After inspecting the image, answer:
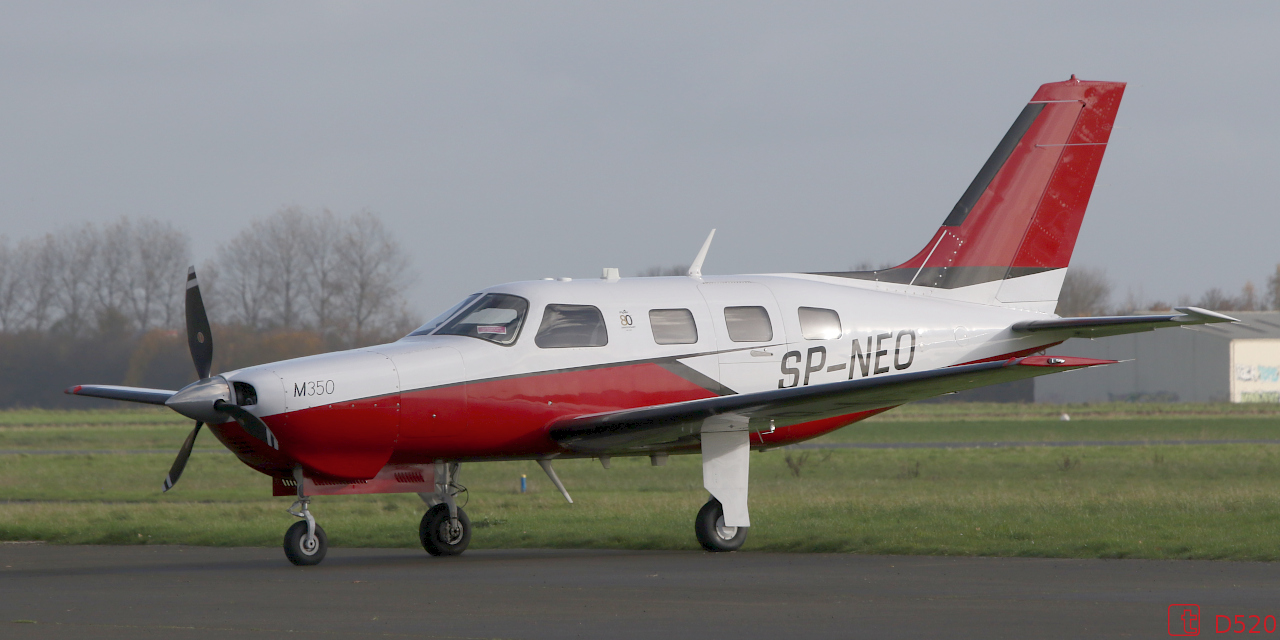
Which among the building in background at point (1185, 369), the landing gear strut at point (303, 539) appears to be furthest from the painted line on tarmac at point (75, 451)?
the building in background at point (1185, 369)

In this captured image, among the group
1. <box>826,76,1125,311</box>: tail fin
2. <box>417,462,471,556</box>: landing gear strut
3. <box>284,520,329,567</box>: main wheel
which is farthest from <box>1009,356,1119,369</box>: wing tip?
<box>284,520,329,567</box>: main wheel

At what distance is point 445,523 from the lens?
14.7 meters

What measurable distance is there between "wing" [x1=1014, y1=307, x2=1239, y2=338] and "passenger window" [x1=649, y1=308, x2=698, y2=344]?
4.51m

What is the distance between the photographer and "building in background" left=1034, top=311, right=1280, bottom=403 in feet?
249

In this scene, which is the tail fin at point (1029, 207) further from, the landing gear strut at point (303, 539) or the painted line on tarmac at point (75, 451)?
the painted line on tarmac at point (75, 451)

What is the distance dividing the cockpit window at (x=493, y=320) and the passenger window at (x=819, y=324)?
134 inches

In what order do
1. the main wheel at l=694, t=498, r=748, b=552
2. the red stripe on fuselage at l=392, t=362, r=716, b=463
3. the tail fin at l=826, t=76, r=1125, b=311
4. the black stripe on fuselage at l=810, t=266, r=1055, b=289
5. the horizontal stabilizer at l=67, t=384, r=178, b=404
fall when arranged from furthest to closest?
1. the tail fin at l=826, t=76, r=1125, b=311
2. the black stripe on fuselage at l=810, t=266, r=1055, b=289
3. the horizontal stabilizer at l=67, t=384, r=178, b=404
4. the main wheel at l=694, t=498, r=748, b=552
5. the red stripe on fuselage at l=392, t=362, r=716, b=463

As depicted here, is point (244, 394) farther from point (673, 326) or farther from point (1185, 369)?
point (1185, 369)

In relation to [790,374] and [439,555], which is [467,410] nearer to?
[439,555]

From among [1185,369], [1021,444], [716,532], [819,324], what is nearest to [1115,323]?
[819,324]

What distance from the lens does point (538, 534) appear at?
16.3 m

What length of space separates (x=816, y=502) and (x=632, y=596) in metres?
10.4

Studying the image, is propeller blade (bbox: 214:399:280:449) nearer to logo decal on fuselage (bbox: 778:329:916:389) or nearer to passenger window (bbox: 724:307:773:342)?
passenger window (bbox: 724:307:773:342)

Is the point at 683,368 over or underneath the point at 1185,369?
over
